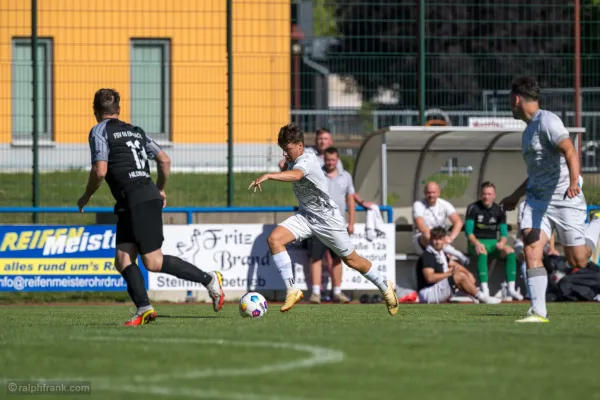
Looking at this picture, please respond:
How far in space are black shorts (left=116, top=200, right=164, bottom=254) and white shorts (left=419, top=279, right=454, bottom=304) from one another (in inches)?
259

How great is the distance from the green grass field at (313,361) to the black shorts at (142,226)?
158 cm

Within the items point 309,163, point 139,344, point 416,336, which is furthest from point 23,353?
point 309,163

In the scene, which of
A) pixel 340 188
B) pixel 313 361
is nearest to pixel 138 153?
pixel 313 361

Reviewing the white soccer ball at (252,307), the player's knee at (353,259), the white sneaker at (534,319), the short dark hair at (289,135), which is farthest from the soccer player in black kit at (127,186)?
the white sneaker at (534,319)

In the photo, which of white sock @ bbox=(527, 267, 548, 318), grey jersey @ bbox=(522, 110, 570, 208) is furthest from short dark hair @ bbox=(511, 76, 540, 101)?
white sock @ bbox=(527, 267, 548, 318)

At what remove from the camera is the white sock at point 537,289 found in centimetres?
938

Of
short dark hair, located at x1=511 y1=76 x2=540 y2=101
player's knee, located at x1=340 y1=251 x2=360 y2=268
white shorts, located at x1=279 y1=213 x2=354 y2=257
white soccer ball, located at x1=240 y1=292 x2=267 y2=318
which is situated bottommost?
white soccer ball, located at x1=240 y1=292 x2=267 y2=318

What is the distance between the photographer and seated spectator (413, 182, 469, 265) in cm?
1630

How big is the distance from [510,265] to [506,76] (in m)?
3.56

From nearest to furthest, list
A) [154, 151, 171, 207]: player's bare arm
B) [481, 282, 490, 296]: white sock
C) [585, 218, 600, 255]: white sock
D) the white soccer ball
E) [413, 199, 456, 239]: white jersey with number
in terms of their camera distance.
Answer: [154, 151, 171, 207]: player's bare arm < the white soccer ball < [585, 218, 600, 255]: white sock < [481, 282, 490, 296]: white sock < [413, 199, 456, 239]: white jersey with number

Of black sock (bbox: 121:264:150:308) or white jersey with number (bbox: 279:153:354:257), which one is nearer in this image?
black sock (bbox: 121:264:150:308)

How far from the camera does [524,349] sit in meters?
6.67

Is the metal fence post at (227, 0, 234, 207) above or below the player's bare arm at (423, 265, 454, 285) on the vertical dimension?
above

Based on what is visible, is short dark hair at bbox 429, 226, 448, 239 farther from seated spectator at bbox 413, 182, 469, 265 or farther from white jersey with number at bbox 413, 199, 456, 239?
white jersey with number at bbox 413, 199, 456, 239
